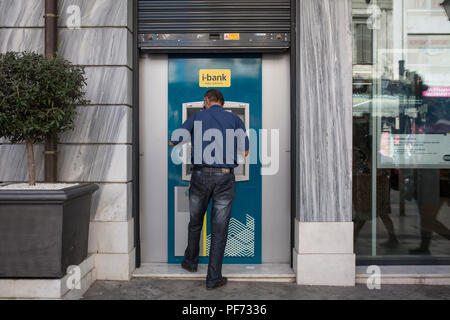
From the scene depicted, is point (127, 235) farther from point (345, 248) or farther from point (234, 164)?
point (345, 248)

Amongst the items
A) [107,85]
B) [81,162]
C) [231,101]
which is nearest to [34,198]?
[81,162]

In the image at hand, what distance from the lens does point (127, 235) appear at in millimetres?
4398

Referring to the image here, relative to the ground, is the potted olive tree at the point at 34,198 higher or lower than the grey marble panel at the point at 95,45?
lower

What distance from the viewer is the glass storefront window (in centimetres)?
482

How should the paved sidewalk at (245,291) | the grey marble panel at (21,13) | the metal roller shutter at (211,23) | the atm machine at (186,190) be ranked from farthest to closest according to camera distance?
the atm machine at (186,190)
the metal roller shutter at (211,23)
the grey marble panel at (21,13)
the paved sidewalk at (245,291)

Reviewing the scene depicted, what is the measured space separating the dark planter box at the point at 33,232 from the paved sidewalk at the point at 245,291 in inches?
24.5

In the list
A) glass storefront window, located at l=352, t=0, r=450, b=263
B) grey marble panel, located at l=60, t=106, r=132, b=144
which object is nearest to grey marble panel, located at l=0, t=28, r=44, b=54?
grey marble panel, located at l=60, t=106, r=132, b=144

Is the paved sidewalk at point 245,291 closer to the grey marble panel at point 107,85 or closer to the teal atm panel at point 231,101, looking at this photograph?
the teal atm panel at point 231,101

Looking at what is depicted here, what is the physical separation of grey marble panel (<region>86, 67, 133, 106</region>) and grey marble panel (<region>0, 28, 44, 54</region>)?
1.92 ft

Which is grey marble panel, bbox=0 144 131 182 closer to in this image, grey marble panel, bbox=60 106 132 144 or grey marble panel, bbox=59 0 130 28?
grey marble panel, bbox=60 106 132 144

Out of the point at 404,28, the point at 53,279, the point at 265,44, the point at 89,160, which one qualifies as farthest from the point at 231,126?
the point at 404,28

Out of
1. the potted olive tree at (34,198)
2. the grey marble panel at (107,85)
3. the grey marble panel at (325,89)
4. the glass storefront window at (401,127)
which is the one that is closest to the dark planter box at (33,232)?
the potted olive tree at (34,198)

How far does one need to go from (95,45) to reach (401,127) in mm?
3544

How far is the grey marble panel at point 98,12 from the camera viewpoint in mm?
4422
